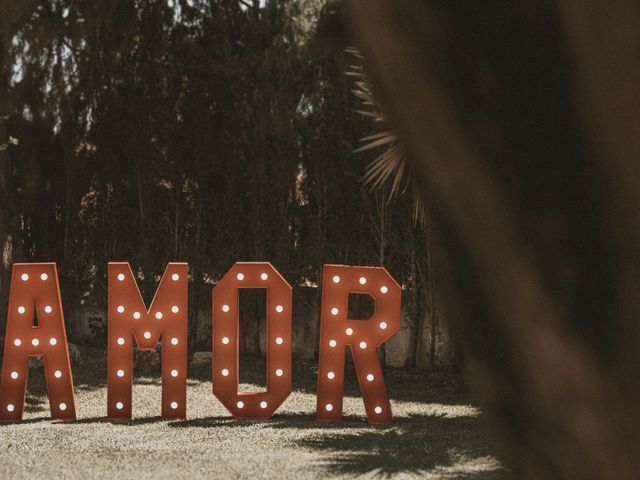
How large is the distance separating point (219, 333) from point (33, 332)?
1.60 metres

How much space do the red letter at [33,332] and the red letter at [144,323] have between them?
17.0 inches

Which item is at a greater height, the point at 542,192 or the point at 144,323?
the point at 542,192

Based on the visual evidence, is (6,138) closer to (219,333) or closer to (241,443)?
(219,333)

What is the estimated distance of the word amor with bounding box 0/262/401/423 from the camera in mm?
8344

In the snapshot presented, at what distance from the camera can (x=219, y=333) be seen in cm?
845

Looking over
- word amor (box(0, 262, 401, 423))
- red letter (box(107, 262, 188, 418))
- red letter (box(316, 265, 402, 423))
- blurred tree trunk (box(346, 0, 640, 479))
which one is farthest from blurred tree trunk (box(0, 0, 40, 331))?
blurred tree trunk (box(346, 0, 640, 479))

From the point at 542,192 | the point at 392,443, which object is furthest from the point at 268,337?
the point at 542,192

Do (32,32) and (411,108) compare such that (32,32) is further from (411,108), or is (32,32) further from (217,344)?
(411,108)

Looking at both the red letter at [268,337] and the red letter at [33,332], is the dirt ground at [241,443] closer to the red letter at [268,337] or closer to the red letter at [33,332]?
the red letter at [268,337]

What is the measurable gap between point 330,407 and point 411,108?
→ 773 centimetres

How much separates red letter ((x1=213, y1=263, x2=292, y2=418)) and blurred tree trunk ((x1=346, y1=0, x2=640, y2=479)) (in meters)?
7.47

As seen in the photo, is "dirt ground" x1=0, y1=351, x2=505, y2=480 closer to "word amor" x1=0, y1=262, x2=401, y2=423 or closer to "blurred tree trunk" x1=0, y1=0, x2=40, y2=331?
"word amor" x1=0, y1=262, x2=401, y2=423

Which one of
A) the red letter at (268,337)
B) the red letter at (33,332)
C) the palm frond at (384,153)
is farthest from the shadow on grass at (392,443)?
the palm frond at (384,153)

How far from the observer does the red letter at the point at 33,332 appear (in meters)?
8.30
